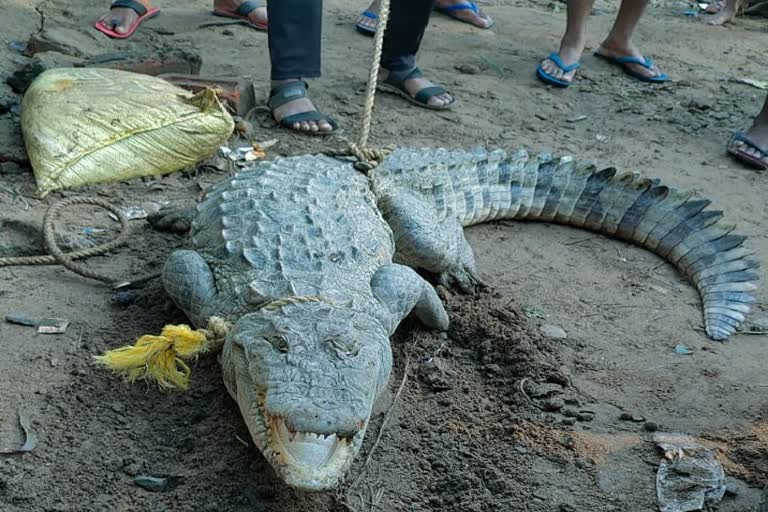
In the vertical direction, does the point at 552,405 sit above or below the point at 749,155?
above

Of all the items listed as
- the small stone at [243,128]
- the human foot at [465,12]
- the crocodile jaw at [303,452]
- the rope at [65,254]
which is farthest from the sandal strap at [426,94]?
the crocodile jaw at [303,452]

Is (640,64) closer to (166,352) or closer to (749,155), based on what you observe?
(749,155)

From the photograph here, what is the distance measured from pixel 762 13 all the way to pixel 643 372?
6.47 metres

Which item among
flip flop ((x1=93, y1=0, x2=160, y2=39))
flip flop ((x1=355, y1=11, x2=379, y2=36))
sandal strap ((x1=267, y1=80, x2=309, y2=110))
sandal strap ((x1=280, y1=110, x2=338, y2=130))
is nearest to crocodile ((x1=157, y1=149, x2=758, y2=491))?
sandal strap ((x1=280, y1=110, x2=338, y2=130))

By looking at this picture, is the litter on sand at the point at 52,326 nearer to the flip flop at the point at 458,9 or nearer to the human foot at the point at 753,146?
the human foot at the point at 753,146

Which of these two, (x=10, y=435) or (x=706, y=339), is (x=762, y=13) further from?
(x=10, y=435)

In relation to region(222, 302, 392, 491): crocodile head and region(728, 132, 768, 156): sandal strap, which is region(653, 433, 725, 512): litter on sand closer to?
region(222, 302, 392, 491): crocodile head

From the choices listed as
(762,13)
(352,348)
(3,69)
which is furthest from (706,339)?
(762,13)

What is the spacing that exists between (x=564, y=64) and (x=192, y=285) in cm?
399

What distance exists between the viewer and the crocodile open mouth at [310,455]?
2029 millimetres

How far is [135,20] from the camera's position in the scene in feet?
19.0

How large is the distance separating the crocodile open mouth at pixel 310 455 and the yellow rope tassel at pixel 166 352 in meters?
0.54

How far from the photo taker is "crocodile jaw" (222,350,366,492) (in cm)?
203

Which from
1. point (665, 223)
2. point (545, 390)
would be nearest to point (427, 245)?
point (545, 390)
